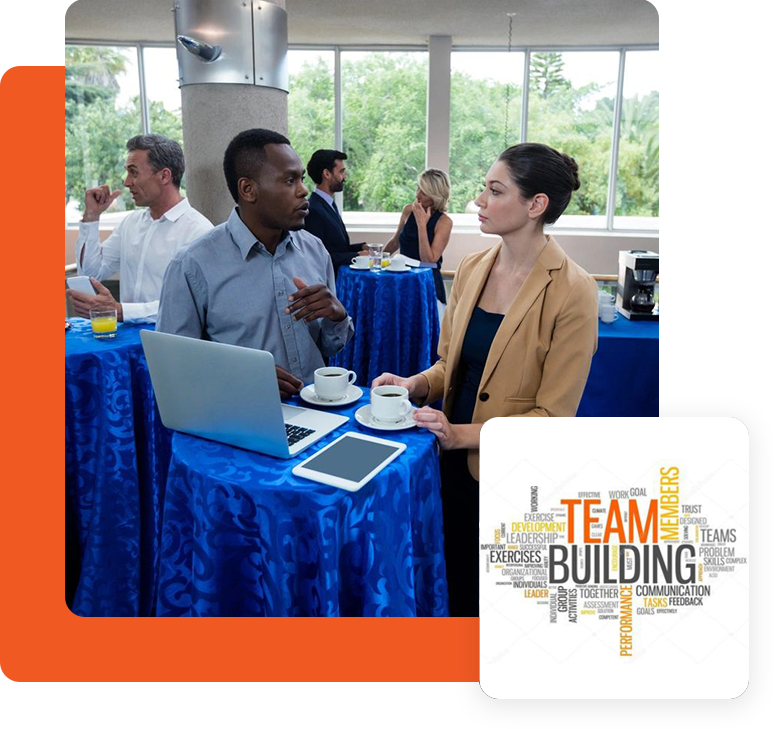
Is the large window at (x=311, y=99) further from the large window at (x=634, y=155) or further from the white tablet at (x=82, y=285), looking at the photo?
the white tablet at (x=82, y=285)

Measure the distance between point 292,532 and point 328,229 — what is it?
9.84ft

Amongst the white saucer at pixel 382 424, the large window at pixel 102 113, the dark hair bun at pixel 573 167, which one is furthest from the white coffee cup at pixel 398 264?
the large window at pixel 102 113

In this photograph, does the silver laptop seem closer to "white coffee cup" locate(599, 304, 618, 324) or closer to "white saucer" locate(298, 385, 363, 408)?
"white saucer" locate(298, 385, 363, 408)

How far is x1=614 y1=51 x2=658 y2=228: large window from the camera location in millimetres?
6582

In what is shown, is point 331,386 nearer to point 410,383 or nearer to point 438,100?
point 410,383

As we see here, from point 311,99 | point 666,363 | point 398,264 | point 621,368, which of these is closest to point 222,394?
point 666,363

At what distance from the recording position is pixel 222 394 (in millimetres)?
1031

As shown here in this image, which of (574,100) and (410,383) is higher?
(574,100)

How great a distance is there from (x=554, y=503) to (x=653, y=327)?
223 centimetres

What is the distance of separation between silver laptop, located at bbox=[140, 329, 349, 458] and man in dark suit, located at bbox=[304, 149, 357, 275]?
2.70 meters

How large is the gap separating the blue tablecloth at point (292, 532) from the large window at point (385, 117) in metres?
5.83

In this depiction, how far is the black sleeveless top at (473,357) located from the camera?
1431 mm

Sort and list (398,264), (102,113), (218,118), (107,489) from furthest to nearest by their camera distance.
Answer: (102,113), (398,264), (218,118), (107,489)

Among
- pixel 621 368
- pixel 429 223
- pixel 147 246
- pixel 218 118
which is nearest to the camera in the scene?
pixel 218 118
